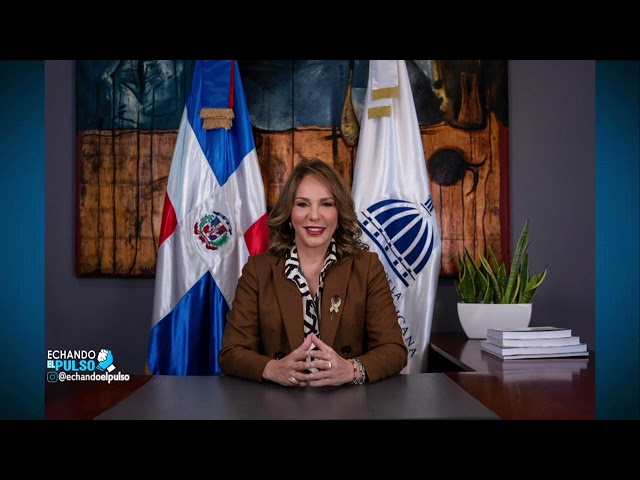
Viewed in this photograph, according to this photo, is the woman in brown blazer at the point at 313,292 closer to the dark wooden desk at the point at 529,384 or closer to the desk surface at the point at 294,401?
the desk surface at the point at 294,401

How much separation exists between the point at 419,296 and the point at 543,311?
32.4 inches

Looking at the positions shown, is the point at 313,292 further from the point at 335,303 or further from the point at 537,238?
the point at 537,238

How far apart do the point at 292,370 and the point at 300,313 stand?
1.40 feet

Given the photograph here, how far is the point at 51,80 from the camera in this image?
3.19 metres

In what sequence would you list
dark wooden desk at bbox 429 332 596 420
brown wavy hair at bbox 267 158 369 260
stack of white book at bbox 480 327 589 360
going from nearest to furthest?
dark wooden desk at bbox 429 332 596 420 < stack of white book at bbox 480 327 589 360 < brown wavy hair at bbox 267 158 369 260

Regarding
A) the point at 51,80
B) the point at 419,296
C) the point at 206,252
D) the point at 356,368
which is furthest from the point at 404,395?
the point at 51,80

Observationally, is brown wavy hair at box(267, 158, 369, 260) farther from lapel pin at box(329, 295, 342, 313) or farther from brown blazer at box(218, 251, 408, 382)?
lapel pin at box(329, 295, 342, 313)

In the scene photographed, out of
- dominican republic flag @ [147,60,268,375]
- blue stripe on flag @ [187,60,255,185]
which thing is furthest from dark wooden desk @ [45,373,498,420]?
blue stripe on flag @ [187,60,255,185]

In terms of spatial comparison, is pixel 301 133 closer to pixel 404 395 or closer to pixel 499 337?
pixel 499 337

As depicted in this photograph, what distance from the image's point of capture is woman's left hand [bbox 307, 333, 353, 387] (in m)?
1.63

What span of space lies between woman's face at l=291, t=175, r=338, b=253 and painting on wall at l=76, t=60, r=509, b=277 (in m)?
0.92

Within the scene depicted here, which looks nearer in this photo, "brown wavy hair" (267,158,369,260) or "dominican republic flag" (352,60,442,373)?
"brown wavy hair" (267,158,369,260)

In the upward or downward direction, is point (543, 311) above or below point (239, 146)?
below
